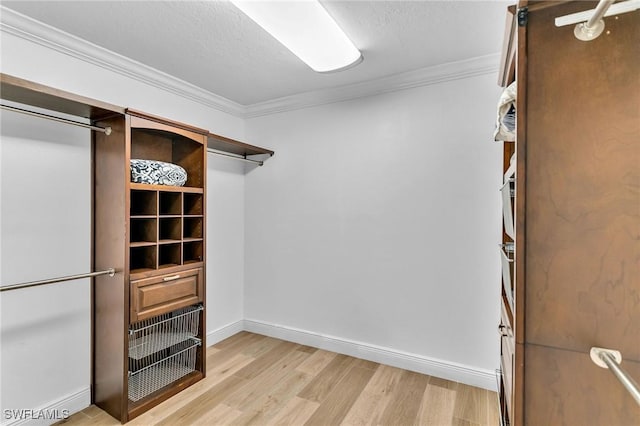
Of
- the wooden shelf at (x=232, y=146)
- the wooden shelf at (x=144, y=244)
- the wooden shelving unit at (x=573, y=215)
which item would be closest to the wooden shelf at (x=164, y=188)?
the wooden shelf at (x=144, y=244)

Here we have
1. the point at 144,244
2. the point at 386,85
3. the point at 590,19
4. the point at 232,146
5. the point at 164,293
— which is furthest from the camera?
the point at 232,146

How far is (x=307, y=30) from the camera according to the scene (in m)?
1.80

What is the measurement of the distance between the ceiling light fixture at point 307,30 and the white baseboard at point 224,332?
259 cm

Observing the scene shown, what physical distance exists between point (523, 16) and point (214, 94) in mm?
2739

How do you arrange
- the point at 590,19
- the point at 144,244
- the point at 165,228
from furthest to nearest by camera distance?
the point at 165,228, the point at 144,244, the point at 590,19

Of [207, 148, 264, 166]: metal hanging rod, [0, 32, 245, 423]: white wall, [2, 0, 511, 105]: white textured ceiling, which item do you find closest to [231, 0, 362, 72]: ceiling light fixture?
[2, 0, 511, 105]: white textured ceiling

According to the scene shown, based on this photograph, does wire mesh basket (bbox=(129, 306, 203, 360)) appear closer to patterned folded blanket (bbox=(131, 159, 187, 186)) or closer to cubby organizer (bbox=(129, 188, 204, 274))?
cubby organizer (bbox=(129, 188, 204, 274))

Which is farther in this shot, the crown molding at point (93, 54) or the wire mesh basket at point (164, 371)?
the wire mesh basket at point (164, 371)

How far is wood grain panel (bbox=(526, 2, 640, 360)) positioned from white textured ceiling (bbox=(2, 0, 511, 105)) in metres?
1.09

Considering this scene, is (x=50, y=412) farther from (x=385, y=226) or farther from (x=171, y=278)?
(x=385, y=226)

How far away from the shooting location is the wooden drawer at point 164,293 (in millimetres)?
2020

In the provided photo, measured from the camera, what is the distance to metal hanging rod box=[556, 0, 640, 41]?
787 mm

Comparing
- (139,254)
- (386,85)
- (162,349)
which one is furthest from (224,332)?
(386,85)

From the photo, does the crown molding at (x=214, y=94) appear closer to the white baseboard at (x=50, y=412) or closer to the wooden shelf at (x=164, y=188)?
the wooden shelf at (x=164, y=188)
